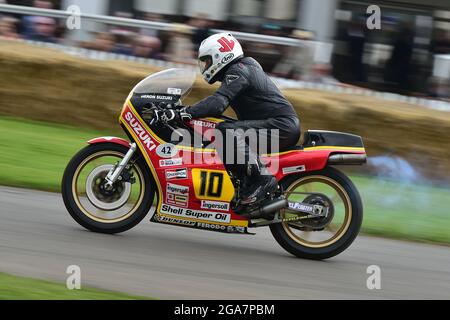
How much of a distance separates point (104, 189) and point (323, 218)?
1.86 meters

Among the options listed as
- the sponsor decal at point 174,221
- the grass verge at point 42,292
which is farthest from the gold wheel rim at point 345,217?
the grass verge at point 42,292

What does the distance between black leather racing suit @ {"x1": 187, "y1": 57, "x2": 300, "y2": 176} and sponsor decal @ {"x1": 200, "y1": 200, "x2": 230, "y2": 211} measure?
46 cm

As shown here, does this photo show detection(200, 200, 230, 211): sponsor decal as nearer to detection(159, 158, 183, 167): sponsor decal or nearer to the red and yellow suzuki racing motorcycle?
the red and yellow suzuki racing motorcycle

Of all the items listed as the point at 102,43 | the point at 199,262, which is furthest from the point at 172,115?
the point at 102,43

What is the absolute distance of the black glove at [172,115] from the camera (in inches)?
285

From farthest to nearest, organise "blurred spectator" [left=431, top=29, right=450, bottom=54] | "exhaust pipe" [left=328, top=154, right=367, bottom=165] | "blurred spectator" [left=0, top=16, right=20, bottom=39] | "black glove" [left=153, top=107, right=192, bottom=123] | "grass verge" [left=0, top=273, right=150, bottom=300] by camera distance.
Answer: "blurred spectator" [left=0, top=16, right=20, bottom=39], "blurred spectator" [left=431, top=29, right=450, bottom=54], "exhaust pipe" [left=328, top=154, right=367, bottom=165], "black glove" [left=153, top=107, right=192, bottom=123], "grass verge" [left=0, top=273, right=150, bottom=300]

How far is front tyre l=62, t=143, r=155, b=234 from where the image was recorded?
7496mm

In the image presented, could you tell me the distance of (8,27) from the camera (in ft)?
49.4

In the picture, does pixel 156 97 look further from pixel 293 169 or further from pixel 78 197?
pixel 293 169

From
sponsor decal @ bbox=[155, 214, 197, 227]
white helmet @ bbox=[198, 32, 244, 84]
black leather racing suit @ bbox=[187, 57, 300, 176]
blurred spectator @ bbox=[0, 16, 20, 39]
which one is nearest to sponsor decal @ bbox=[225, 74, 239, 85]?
black leather racing suit @ bbox=[187, 57, 300, 176]

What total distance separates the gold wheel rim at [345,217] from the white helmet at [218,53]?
116 cm

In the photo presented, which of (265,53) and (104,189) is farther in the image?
(265,53)

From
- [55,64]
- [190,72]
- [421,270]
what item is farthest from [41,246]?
[55,64]

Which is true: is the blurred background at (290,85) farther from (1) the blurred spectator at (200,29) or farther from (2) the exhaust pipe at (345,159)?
(2) the exhaust pipe at (345,159)
